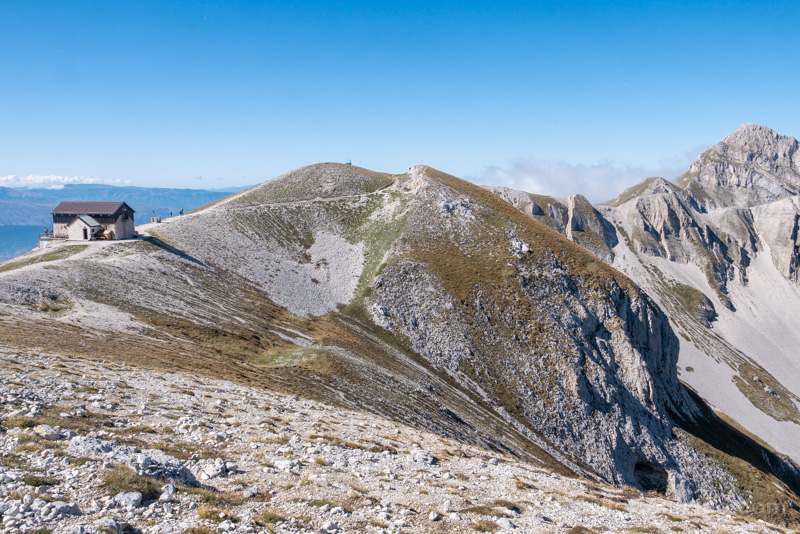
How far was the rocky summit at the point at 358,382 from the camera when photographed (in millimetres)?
16359

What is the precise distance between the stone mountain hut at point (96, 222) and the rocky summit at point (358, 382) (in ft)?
19.7

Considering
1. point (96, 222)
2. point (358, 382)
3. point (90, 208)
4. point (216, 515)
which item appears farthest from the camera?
point (90, 208)

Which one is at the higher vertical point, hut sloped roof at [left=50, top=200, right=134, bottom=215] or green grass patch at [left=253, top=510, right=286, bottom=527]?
hut sloped roof at [left=50, top=200, right=134, bottom=215]

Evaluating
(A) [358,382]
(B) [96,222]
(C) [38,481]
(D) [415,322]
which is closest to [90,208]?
(B) [96,222]

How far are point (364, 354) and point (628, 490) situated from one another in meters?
41.7

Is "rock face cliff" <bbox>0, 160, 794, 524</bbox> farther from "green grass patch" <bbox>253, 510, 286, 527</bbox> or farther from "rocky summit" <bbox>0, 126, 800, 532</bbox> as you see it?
"green grass patch" <bbox>253, 510, 286, 527</bbox>

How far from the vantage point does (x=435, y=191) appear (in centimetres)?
11475

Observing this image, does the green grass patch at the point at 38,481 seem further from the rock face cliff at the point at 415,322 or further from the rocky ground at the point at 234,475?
the rock face cliff at the point at 415,322

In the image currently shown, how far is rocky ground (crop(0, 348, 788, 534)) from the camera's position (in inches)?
523

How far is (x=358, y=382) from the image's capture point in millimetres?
49156

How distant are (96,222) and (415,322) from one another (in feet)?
205

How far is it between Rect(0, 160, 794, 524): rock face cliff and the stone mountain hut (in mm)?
5494

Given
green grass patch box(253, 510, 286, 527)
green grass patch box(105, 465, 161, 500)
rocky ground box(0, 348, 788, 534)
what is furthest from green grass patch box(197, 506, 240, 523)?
green grass patch box(105, 465, 161, 500)

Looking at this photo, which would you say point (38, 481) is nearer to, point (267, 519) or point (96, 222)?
point (267, 519)
